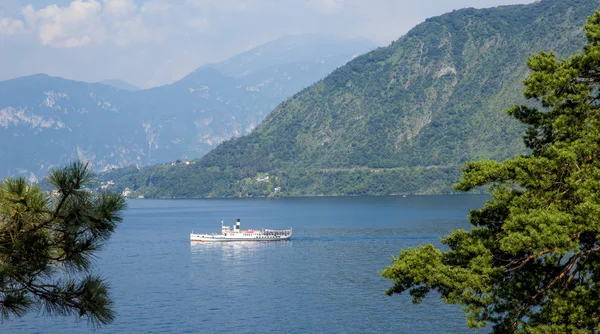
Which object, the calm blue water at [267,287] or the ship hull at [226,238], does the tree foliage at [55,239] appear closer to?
the calm blue water at [267,287]

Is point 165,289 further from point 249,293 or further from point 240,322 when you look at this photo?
point 240,322

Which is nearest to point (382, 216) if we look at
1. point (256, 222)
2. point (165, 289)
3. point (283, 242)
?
point (256, 222)

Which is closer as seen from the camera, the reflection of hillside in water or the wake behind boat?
the reflection of hillside in water

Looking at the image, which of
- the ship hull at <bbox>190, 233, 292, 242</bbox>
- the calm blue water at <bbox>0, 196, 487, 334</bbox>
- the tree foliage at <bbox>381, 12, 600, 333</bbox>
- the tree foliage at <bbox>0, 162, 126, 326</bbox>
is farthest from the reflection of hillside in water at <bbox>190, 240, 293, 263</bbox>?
the tree foliage at <bbox>0, 162, 126, 326</bbox>

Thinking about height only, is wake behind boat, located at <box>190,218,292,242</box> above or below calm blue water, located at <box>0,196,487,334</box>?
above

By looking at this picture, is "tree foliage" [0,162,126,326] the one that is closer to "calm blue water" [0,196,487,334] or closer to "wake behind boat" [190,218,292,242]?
"calm blue water" [0,196,487,334]

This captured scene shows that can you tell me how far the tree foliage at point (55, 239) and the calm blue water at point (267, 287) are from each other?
34.2m

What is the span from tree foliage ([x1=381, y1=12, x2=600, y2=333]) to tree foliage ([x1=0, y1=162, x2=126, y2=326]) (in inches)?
430

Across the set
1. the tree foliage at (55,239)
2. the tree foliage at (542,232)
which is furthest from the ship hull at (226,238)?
the tree foliage at (55,239)

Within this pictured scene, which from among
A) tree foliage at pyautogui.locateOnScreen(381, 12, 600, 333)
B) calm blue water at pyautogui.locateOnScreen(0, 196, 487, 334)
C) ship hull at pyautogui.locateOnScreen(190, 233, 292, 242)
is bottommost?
calm blue water at pyautogui.locateOnScreen(0, 196, 487, 334)

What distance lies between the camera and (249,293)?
59.7m

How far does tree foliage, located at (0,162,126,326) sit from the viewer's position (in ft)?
34.9

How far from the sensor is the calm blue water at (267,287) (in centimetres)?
4659

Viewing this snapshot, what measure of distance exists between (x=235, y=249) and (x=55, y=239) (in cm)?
8525
